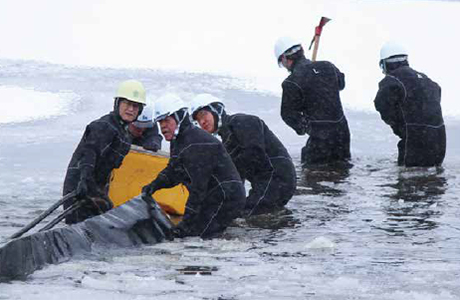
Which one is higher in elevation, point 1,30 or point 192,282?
point 1,30

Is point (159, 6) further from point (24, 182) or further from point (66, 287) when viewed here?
point (66, 287)

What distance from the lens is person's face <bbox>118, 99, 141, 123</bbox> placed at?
28.0 ft

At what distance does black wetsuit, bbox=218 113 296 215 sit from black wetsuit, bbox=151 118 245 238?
0.87 metres

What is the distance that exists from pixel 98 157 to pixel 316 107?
12.5 ft

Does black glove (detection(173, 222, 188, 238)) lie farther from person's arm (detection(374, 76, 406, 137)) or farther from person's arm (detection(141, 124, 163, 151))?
person's arm (detection(374, 76, 406, 137))

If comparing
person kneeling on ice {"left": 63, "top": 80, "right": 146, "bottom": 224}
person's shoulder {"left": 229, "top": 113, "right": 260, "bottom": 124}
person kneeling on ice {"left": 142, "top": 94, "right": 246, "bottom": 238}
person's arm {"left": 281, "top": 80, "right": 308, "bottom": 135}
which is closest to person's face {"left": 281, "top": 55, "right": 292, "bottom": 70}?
person's arm {"left": 281, "top": 80, "right": 308, "bottom": 135}

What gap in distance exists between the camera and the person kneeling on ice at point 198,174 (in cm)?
766

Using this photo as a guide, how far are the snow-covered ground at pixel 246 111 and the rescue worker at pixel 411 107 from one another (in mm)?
253

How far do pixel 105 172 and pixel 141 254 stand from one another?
1470 mm

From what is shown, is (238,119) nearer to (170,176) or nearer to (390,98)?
(170,176)

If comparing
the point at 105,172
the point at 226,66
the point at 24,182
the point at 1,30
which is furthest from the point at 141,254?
the point at 1,30

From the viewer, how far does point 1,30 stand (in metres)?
27.3

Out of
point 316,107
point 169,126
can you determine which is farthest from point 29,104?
point 169,126

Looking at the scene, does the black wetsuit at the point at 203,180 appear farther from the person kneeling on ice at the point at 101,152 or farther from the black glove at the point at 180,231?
the person kneeling on ice at the point at 101,152
